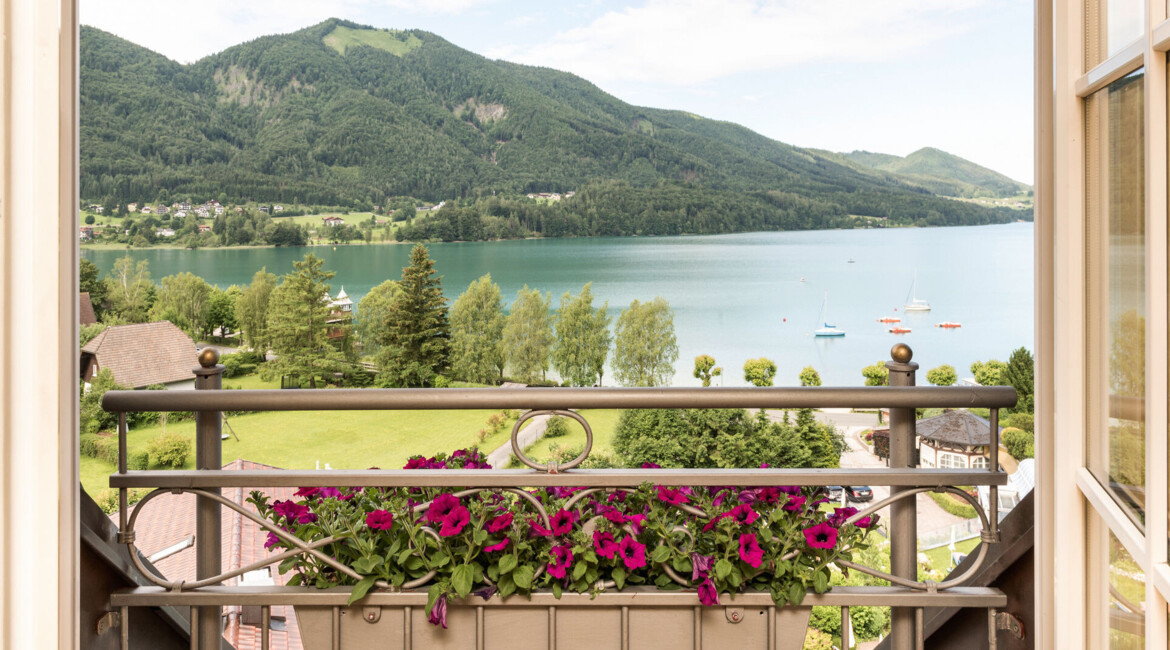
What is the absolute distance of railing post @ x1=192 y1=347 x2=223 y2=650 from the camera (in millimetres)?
1102

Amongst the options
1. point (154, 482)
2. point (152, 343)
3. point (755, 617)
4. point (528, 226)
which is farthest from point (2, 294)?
point (528, 226)

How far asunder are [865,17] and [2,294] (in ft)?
97.0

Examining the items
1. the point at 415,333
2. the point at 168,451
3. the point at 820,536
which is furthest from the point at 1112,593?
the point at 415,333

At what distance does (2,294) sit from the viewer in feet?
1.54

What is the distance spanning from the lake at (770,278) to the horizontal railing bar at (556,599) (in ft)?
72.6

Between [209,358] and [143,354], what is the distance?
871 inches

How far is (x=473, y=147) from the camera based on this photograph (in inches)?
1074

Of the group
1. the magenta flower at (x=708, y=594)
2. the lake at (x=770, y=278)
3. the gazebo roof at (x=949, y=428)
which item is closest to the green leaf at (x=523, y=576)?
the magenta flower at (x=708, y=594)

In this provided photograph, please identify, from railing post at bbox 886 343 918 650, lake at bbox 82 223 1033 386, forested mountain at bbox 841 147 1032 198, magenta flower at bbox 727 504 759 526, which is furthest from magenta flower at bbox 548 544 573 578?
forested mountain at bbox 841 147 1032 198

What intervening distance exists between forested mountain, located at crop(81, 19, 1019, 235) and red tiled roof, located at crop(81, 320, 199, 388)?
17.8 ft

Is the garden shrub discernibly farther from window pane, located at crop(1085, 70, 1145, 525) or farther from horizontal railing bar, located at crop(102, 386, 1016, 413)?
window pane, located at crop(1085, 70, 1145, 525)

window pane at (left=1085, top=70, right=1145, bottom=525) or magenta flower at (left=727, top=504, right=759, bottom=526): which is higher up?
window pane at (left=1085, top=70, right=1145, bottom=525)

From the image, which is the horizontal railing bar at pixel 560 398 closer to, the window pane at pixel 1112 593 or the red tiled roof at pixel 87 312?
the window pane at pixel 1112 593

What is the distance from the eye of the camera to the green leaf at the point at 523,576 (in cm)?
100
